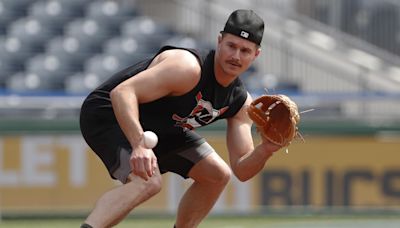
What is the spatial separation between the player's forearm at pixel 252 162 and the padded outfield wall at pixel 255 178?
5.64m

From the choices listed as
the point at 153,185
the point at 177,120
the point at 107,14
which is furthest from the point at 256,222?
the point at 107,14

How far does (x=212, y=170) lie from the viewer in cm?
832

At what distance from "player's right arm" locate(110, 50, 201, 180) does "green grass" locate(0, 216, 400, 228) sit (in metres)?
5.36

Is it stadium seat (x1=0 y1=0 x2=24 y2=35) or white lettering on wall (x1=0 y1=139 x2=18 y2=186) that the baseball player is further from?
stadium seat (x1=0 y1=0 x2=24 y2=35)

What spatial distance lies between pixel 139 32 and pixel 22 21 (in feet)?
6.24

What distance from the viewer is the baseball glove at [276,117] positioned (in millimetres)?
7761

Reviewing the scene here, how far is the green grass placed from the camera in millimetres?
12806

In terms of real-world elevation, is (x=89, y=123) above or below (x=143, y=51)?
above

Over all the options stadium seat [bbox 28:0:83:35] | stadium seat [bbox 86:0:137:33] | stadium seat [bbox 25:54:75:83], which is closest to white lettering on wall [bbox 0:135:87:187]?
stadium seat [bbox 25:54:75:83]

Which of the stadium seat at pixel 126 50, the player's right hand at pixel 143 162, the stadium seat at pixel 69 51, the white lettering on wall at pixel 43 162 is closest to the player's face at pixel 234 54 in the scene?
the player's right hand at pixel 143 162

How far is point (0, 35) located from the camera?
59.5 ft

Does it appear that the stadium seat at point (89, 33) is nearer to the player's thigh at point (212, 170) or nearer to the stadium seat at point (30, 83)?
the stadium seat at point (30, 83)

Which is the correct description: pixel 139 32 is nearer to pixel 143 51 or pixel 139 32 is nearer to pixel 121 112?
pixel 143 51

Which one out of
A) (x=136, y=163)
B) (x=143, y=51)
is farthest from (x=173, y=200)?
(x=136, y=163)
